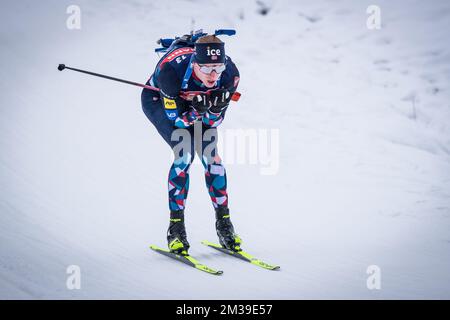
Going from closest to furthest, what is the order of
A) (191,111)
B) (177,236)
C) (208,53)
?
(208,53) < (191,111) < (177,236)

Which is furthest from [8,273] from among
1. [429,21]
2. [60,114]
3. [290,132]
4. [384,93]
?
[429,21]

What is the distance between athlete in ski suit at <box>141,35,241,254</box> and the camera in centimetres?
423

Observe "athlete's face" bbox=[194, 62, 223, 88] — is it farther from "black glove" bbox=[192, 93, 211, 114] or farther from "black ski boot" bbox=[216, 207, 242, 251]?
"black ski boot" bbox=[216, 207, 242, 251]

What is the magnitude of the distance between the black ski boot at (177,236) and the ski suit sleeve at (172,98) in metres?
0.67

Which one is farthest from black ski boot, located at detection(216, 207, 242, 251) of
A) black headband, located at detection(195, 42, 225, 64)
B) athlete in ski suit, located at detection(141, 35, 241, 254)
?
black headband, located at detection(195, 42, 225, 64)

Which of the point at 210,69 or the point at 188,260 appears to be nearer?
the point at 210,69

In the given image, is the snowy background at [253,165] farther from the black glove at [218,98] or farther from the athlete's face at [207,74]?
the athlete's face at [207,74]

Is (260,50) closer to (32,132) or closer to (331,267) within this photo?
(32,132)

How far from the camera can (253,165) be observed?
7.27m

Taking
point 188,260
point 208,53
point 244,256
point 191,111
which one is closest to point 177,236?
point 188,260

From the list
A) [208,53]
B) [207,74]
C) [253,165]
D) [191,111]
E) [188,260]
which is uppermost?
[208,53]

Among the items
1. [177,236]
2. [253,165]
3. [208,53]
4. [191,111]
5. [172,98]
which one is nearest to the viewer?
[208,53]

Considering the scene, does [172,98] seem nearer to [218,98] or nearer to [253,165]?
[218,98]

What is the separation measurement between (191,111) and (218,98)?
267 mm
